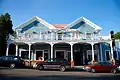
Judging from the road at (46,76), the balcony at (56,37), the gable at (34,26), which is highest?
the gable at (34,26)

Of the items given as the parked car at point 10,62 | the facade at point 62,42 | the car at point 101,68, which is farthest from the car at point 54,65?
the facade at point 62,42

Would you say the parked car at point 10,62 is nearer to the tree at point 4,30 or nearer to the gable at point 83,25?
the tree at point 4,30

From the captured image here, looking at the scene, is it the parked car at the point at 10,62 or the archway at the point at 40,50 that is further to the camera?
the archway at the point at 40,50

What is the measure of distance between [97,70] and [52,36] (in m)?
9.43

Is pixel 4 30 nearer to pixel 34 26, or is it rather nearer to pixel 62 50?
pixel 34 26

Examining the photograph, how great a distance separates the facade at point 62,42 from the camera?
2600 centimetres

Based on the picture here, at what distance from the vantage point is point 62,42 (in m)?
25.3

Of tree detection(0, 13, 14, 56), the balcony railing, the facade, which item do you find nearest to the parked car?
the facade

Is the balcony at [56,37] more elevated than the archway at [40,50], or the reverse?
the balcony at [56,37]

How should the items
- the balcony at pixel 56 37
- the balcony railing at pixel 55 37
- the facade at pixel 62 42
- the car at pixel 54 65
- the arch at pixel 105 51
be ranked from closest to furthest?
the car at pixel 54 65
the balcony at pixel 56 37
the balcony railing at pixel 55 37
the facade at pixel 62 42
the arch at pixel 105 51

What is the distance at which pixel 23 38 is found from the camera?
25.6 m

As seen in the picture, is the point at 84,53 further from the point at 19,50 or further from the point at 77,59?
the point at 19,50

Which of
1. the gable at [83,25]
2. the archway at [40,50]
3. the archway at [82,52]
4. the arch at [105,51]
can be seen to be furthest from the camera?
the gable at [83,25]

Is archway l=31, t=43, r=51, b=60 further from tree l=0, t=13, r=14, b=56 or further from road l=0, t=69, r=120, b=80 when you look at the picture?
road l=0, t=69, r=120, b=80
